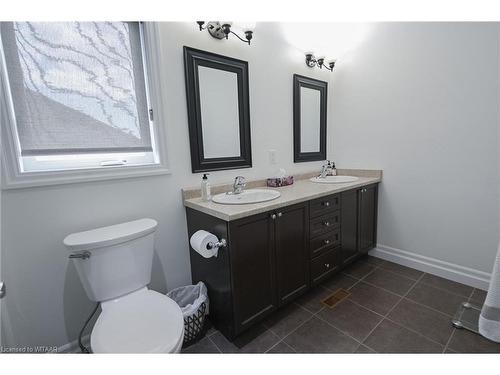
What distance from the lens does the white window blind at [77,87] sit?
3.53ft

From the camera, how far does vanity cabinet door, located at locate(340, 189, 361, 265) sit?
6.19ft

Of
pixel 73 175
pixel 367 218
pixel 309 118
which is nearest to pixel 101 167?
pixel 73 175

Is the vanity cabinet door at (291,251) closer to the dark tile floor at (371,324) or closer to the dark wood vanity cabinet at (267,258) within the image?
the dark wood vanity cabinet at (267,258)

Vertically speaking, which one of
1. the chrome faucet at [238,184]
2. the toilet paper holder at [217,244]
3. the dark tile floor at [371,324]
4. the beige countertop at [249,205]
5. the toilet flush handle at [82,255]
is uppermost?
the chrome faucet at [238,184]

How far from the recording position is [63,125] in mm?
1179

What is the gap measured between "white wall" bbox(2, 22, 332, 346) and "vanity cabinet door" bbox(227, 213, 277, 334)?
1.74 feet

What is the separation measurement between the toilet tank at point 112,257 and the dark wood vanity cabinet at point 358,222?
151cm

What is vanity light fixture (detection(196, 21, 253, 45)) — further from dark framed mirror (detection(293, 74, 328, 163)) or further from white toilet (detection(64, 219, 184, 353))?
white toilet (detection(64, 219, 184, 353))

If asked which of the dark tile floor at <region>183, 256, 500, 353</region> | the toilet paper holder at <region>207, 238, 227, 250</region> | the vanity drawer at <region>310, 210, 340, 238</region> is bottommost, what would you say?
the dark tile floor at <region>183, 256, 500, 353</region>

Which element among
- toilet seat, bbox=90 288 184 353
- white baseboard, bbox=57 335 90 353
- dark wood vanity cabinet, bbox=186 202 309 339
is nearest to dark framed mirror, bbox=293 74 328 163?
dark wood vanity cabinet, bbox=186 202 309 339

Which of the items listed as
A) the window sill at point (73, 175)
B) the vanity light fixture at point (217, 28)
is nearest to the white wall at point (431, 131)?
the vanity light fixture at point (217, 28)

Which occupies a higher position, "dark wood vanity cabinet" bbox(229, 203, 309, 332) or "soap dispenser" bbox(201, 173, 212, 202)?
"soap dispenser" bbox(201, 173, 212, 202)

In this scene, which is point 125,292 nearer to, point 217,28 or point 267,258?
point 267,258
